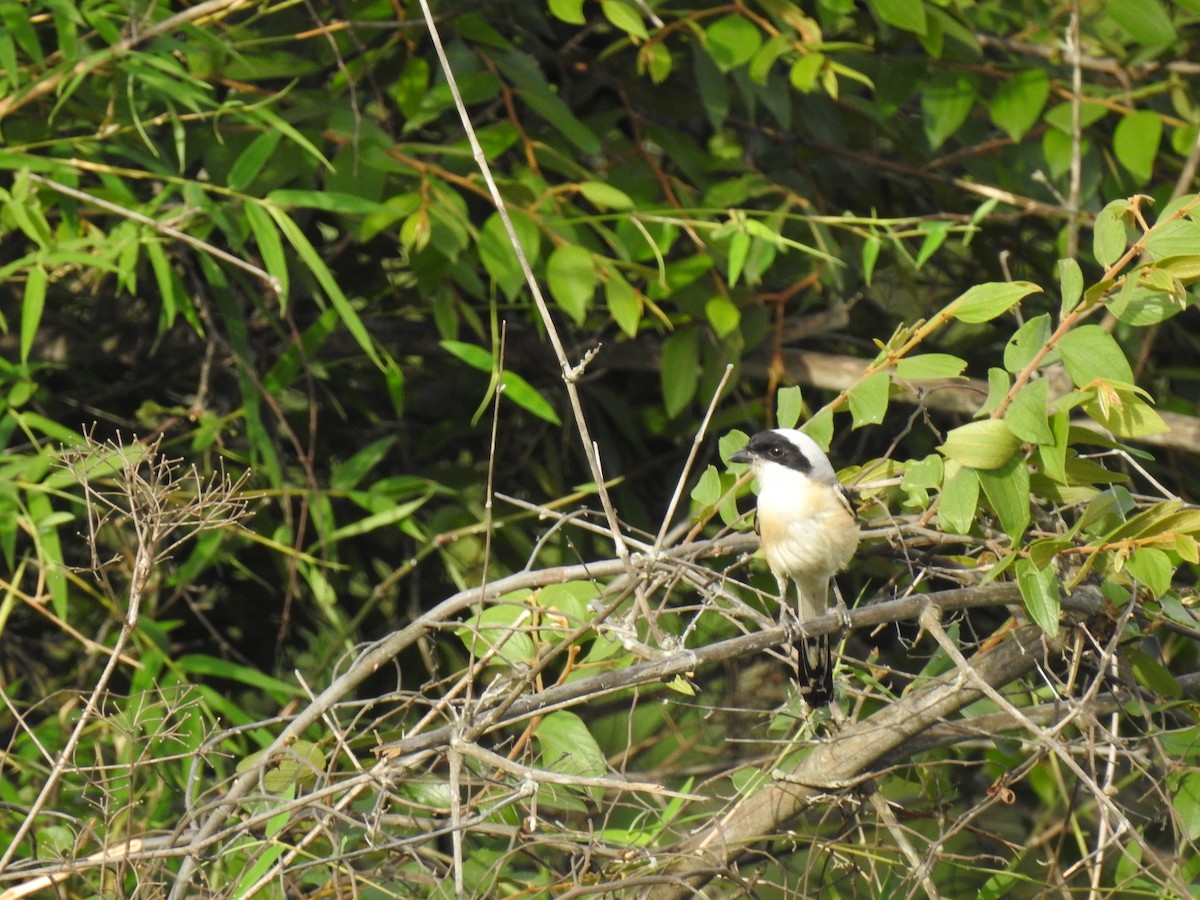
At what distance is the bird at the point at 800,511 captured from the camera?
2561mm

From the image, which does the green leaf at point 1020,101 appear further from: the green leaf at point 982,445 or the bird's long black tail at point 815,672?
the green leaf at point 982,445

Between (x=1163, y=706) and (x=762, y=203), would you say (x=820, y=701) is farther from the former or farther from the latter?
(x=762, y=203)

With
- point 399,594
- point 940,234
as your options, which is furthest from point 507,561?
point 940,234

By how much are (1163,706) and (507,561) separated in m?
1.79

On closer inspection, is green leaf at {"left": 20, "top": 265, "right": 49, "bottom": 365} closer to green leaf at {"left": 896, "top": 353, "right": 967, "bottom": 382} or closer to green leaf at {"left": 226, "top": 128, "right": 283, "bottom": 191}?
green leaf at {"left": 226, "top": 128, "right": 283, "bottom": 191}

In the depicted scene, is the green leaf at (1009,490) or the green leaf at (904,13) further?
the green leaf at (904,13)

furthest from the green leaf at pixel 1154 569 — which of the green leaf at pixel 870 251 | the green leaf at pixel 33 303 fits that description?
the green leaf at pixel 33 303

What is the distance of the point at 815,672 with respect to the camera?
2.43 m

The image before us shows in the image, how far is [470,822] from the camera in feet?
5.74

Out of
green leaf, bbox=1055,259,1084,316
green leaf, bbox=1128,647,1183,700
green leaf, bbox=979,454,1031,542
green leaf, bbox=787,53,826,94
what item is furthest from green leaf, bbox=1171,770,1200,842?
green leaf, bbox=787,53,826,94

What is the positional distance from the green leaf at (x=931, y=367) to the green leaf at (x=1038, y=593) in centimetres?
37

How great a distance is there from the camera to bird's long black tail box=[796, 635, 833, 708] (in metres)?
2.34

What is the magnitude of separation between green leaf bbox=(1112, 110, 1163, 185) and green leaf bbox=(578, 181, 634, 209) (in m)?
1.26

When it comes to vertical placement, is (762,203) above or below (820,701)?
above
